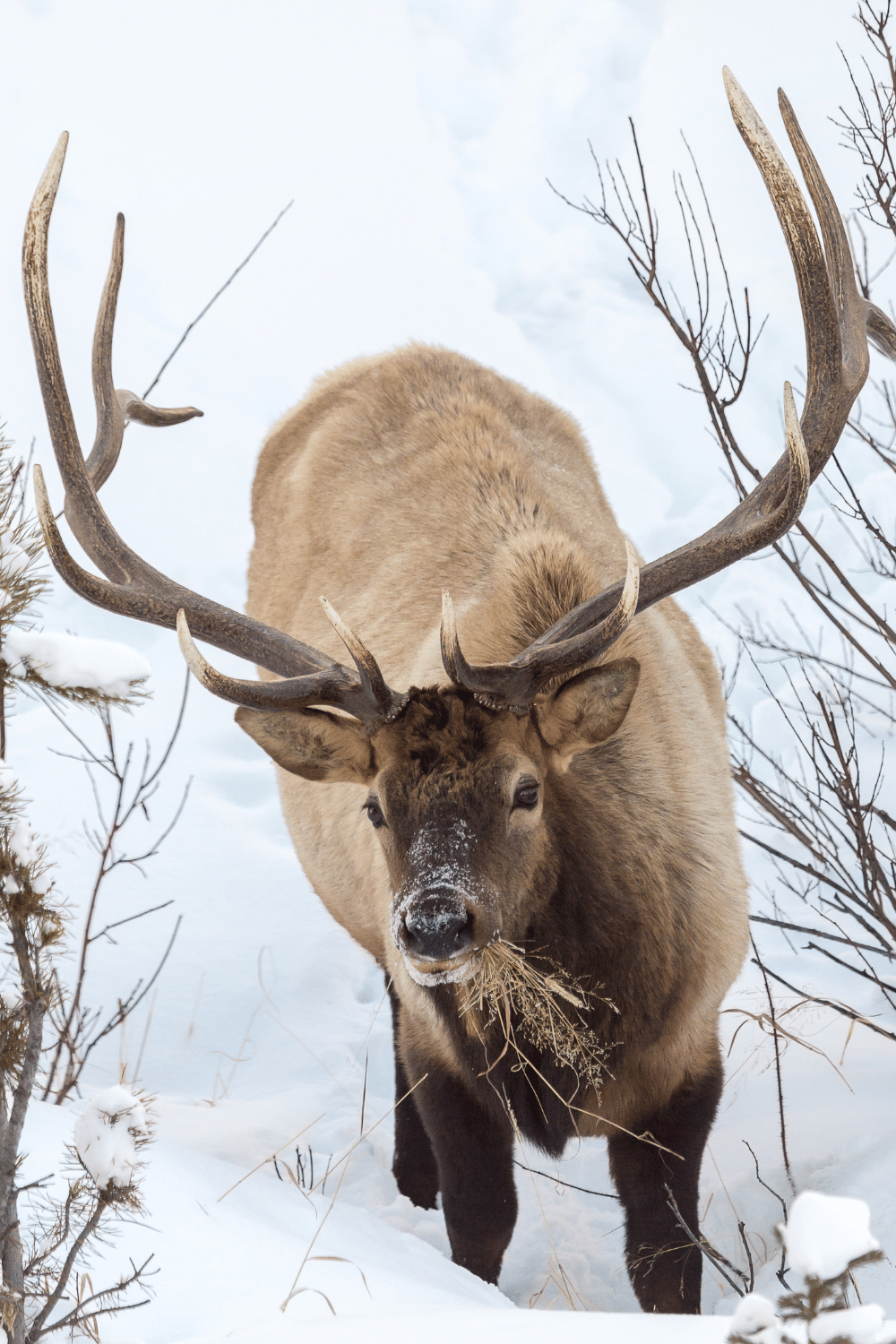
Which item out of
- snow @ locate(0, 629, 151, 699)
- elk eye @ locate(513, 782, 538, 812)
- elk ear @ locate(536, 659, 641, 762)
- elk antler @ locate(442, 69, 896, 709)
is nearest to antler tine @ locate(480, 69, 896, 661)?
elk antler @ locate(442, 69, 896, 709)

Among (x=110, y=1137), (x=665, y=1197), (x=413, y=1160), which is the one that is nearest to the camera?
(x=110, y=1137)

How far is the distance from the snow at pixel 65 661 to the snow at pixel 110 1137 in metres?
0.60

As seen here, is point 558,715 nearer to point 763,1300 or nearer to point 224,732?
point 763,1300

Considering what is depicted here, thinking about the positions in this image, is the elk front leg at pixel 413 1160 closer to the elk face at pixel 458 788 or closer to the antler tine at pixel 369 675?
the elk face at pixel 458 788

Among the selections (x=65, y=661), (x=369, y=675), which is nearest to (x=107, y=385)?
(x=369, y=675)

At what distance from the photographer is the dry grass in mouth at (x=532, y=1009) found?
2545 millimetres

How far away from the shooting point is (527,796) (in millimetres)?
2637

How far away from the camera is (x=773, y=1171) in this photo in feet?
11.9

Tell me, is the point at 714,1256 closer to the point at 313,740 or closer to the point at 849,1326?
the point at 313,740

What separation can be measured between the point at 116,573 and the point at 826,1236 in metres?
2.60

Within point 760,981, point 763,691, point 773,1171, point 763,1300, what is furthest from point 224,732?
point 763,1300

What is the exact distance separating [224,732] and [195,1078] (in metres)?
3.21

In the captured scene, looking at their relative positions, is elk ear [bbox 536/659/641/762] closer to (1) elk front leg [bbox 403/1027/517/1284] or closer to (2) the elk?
(2) the elk

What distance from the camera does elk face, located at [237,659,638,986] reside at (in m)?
2.39
